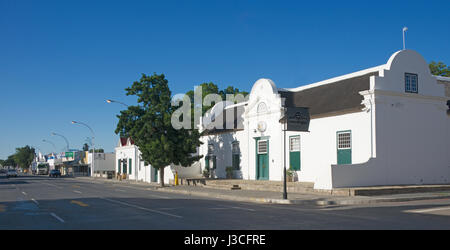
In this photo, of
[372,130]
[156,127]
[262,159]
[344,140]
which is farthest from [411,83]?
[156,127]

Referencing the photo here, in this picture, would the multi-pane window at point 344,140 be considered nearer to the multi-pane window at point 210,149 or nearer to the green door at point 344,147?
the green door at point 344,147

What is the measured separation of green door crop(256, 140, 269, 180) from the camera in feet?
106

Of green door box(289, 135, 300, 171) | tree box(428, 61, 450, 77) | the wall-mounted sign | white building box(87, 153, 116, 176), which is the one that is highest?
tree box(428, 61, 450, 77)

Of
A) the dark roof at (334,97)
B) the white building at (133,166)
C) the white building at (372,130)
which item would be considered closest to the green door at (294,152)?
the white building at (372,130)

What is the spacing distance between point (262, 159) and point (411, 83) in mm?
12131

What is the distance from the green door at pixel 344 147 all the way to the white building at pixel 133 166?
1922 centimetres

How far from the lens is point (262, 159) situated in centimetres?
3309

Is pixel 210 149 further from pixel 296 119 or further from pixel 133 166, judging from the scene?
pixel 133 166

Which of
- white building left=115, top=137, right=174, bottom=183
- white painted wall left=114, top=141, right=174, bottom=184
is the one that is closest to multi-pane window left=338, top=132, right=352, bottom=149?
white painted wall left=114, top=141, right=174, bottom=184

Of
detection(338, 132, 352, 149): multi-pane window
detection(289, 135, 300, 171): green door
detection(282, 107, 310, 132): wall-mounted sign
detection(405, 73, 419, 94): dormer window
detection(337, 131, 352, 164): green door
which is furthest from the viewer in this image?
detection(289, 135, 300, 171): green door

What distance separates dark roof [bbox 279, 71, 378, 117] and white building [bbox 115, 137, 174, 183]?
1603cm

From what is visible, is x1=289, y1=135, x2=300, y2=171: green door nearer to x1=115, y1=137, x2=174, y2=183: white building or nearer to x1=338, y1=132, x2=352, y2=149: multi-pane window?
x1=338, y1=132, x2=352, y2=149: multi-pane window

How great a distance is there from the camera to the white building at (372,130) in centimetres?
2481
